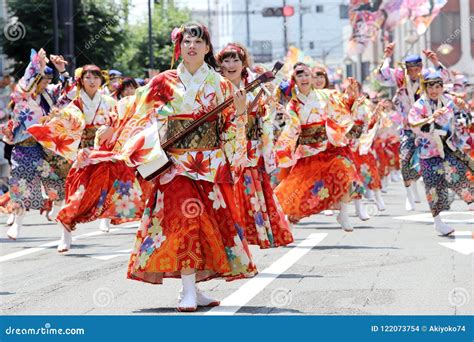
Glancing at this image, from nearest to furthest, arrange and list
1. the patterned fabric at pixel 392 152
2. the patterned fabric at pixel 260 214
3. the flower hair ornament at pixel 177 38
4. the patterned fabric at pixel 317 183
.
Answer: the flower hair ornament at pixel 177 38, the patterned fabric at pixel 260 214, the patterned fabric at pixel 317 183, the patterned fabric at pixel 392 152

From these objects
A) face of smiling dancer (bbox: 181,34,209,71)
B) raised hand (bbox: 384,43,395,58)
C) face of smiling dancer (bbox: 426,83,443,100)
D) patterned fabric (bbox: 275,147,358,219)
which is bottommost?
patterned fabric (bbox: 275,147,358,219)

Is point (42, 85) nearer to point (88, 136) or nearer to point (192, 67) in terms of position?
point (88, 136)

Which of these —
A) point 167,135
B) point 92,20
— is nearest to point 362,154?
point 167,135

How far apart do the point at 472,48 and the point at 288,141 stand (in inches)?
1782

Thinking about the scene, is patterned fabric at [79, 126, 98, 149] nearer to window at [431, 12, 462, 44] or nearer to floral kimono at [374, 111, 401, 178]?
floral kimono at [374, 111, 401, 178]

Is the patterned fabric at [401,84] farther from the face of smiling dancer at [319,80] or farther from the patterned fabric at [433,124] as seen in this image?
the patterned fabric at [433,124]

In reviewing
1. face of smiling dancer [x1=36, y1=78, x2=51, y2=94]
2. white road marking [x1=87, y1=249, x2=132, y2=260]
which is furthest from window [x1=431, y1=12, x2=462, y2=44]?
white road marking [x1=87, y1=249, x2=132, y2=260]

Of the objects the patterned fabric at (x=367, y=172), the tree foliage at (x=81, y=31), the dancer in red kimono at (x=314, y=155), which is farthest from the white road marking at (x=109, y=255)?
the tree foliage at (x=81, y=31)

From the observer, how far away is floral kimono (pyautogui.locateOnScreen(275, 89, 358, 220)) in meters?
14.0

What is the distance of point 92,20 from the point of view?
31.2m

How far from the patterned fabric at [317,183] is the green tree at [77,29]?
51.6ft

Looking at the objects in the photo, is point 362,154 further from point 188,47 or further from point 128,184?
point 188,47

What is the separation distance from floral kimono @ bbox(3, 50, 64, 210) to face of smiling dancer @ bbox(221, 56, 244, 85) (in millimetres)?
4854

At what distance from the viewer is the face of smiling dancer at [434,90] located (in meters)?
13.6
